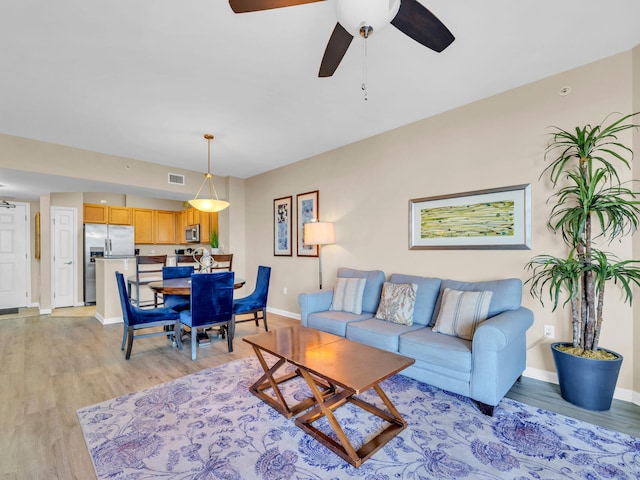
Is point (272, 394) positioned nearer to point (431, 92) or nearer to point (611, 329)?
point (611, 329)

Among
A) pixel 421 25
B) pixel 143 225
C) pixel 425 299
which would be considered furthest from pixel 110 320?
pixel 421 25

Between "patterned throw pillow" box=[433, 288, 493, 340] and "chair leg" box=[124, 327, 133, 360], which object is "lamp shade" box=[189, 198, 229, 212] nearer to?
"chair leg" box=[124, 327, 133, 360]

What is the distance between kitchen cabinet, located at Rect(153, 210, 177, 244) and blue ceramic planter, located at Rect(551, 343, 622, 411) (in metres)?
7.71

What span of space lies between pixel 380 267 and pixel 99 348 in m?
3.57

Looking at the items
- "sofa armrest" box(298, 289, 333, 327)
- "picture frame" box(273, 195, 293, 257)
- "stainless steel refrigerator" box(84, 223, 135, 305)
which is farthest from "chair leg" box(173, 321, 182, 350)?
"stainless steel refrigerator" box(84, 223, 135, 305)

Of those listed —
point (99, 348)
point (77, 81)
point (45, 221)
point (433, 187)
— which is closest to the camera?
point (77, 81)

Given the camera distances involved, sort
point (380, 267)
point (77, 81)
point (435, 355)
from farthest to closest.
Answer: point (380, 267) → point (77, 81) → point (435, 355)

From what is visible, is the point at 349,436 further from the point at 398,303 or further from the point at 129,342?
the point at 129,342

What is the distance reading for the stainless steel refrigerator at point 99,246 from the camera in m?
6.16

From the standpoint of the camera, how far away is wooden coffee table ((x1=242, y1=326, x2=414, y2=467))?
1.66m

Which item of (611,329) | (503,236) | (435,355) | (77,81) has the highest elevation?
(77,81)

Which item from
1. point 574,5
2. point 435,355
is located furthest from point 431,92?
point 435,355

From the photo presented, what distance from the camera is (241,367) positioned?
2961 millimetres

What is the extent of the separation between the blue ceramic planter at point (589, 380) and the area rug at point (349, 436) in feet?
0.81
